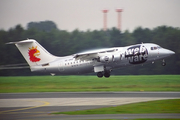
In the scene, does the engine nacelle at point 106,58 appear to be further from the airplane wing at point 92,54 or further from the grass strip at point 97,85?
the grass strip at point 97,85

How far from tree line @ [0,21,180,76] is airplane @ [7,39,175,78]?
74.0 feet

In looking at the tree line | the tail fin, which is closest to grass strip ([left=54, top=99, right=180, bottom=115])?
the tail fin

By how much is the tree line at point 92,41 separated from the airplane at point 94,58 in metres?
22.6

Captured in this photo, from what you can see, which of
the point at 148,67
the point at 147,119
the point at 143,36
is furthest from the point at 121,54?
the point at 143,36

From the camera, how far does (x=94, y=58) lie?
123 ft

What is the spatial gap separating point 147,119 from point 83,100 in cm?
915

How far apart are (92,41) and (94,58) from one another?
29.9 m

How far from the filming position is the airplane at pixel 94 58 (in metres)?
35.2

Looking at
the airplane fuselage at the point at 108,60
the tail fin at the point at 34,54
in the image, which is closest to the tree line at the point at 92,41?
the tail fin at the point at 34,54

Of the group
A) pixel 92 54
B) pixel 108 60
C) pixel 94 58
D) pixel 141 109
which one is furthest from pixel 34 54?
pixel 141 109

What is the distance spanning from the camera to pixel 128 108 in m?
20.2

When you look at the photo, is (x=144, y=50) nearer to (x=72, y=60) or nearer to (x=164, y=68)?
(x=72, y=60)

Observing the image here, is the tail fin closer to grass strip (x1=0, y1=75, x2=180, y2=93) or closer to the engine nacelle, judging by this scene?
grass strip (x1=0, y1=75, x2=180, y2=93)

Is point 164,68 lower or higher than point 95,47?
lower
